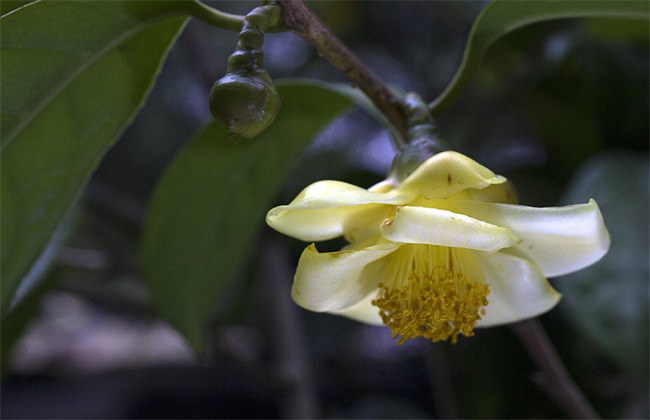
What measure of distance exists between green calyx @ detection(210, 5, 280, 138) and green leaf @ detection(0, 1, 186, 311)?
3.8 inches

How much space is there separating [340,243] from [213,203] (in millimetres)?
328

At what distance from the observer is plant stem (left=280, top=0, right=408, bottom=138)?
0.42 meters

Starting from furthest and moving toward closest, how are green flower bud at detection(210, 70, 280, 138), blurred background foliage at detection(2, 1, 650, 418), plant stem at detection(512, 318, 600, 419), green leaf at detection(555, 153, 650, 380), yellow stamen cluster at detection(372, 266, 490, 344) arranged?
blurred background foliage at detection(2, 1, 650, 418)
green leaf at detection(555, 153, 650, 380)
plant stem at detection(512, 318, 600, 419)
yellow stamen cluster at detection(372, 266, 490, 344)
green flower bud at detection(210, 70, 280, 138)

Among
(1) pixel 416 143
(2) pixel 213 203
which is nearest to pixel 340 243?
(2) pixel 213 203

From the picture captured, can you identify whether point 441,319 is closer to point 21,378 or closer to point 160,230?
point 160,230

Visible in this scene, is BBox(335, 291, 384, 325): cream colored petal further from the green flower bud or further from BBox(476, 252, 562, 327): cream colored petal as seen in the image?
the green flower bud

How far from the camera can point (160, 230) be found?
0.69 meters

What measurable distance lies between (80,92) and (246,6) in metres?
0.70

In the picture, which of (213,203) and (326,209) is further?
(213,203)

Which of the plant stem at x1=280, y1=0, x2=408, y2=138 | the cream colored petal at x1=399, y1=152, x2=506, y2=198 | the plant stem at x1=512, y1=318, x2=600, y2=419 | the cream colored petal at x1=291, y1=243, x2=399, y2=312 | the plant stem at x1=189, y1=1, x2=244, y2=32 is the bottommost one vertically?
the plant stem at x1=512, y1=318, x2=600, y2=419

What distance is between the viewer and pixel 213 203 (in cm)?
70

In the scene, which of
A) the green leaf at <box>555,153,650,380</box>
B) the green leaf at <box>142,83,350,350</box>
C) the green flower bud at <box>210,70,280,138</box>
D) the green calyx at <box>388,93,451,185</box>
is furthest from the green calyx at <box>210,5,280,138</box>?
the green leaf at <box>555,153,650,380</box>

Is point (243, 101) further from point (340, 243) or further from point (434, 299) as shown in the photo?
point (340, 243)

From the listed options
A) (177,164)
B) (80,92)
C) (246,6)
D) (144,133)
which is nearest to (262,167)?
(177,164)
